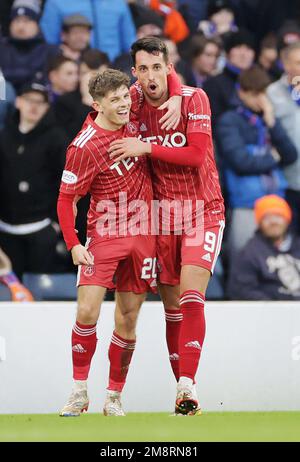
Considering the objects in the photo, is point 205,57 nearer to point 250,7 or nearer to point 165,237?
point 250,7

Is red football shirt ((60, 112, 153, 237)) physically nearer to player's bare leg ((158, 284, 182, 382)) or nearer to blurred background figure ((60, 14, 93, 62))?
player's bare leg ((158, 284, 182, 382))

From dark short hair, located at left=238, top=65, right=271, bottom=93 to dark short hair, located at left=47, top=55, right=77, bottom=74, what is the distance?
1534mm

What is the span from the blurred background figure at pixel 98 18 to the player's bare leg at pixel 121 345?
401cm

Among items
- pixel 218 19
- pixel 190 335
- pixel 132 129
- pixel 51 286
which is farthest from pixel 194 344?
pixel 218 19

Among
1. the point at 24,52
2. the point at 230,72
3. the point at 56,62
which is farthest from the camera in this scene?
the point at 230,72

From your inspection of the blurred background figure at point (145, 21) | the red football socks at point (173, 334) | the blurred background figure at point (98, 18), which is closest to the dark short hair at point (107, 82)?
the red football socks at point (173, 334)

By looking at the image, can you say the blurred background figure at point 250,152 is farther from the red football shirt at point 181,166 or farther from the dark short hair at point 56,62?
the red football shirt at point 181,166

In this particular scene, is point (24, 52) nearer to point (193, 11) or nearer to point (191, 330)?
point (193, 11)

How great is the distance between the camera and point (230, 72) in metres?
10.7

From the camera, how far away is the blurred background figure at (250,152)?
10078 mm

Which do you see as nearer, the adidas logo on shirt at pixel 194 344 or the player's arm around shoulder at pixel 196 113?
the adidas logo on shirt at pixel 194 344

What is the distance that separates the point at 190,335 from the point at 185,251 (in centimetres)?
51

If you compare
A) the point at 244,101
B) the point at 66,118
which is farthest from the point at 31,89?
the point at 244,101

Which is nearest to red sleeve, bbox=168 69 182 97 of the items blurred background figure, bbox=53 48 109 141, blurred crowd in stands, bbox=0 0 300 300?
blurred crowd in stands, bbox=0 0 300 300
